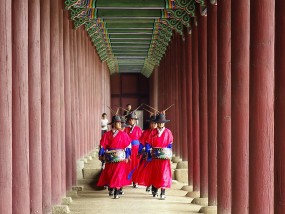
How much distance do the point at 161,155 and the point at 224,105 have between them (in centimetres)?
365

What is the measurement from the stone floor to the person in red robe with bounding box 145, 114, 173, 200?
47 cm

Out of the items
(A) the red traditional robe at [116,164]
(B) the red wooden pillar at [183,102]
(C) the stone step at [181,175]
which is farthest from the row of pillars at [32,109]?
(B) the red wooden pillar at [183,102]

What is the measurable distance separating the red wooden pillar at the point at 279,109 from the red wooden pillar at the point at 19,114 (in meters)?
4.14

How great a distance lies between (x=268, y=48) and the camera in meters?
7.72

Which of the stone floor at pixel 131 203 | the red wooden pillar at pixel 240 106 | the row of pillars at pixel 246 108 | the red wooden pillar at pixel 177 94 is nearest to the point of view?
the row of pillars at pixel 246 108

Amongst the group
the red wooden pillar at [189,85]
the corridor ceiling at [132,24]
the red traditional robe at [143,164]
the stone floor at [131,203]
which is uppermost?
the corridor ceiling at [132,24]

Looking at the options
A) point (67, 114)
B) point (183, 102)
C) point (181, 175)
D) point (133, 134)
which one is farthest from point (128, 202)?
point (183, 102)

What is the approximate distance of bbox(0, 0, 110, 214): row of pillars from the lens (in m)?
7.58

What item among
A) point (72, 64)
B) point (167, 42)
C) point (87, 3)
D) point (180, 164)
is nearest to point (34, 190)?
point (72, 64)

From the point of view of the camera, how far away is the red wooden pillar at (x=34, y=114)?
980 cm

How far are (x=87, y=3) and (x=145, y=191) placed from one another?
611 centimetres

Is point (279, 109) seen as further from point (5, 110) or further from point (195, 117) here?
point (195, 117)

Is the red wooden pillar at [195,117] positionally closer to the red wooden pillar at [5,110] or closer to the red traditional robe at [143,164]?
the red traditional robe at [143,164]

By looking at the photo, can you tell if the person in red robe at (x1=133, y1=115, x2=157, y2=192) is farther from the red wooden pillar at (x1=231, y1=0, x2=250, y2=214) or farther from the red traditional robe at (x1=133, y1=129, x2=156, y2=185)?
the red wooden pillar at (x1=231, y1=0, x2=250, y2=214)
